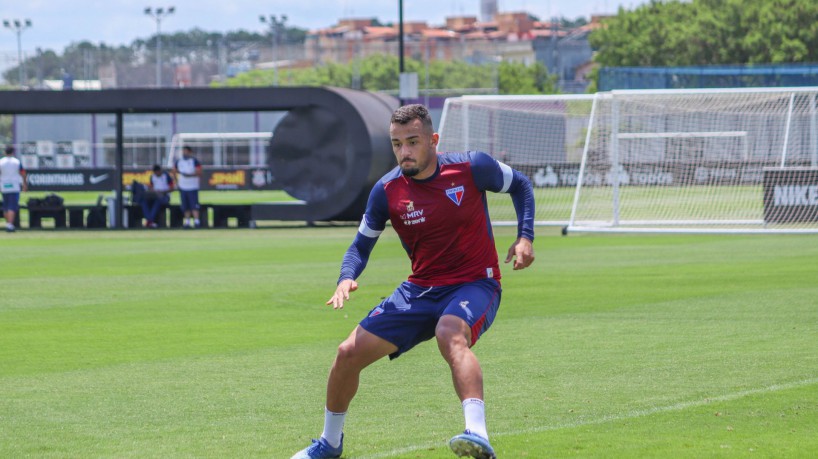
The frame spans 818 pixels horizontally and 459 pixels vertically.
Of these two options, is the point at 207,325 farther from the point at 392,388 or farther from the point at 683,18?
the point at 683,18

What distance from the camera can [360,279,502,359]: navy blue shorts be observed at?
6.81m

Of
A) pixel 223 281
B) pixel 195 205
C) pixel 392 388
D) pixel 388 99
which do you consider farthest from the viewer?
pixel 388 99

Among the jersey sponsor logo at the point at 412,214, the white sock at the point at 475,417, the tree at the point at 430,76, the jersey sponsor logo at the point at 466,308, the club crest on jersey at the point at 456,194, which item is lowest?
the white sock at the point at 475,417

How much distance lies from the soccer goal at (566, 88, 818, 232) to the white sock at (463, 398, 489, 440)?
68.9ft

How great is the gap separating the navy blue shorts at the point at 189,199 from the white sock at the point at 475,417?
24309mm

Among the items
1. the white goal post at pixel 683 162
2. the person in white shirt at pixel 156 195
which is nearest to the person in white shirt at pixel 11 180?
the person in white shirt at pixel 156 195

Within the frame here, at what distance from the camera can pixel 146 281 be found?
17484mm

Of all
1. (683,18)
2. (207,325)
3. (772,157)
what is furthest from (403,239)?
(683,18)

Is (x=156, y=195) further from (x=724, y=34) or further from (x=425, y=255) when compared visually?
(x=724, y=34)

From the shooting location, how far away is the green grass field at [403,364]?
7500 mm

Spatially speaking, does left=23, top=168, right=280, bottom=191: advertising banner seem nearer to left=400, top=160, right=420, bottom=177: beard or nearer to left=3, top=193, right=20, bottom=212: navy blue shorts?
left=3, top=193, right=20, bottom=212: navy blue shorts

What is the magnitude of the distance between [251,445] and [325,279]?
33.0ft

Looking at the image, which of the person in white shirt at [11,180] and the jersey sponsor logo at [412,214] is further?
the person in white shirt at [11,180]

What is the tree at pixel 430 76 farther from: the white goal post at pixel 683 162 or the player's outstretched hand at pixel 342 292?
the player's outstretched hand at pixel 342 292
